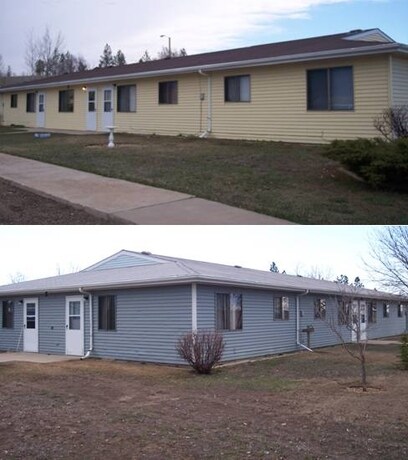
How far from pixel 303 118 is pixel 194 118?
5339 millimetres

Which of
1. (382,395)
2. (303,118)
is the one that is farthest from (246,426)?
(303,118)

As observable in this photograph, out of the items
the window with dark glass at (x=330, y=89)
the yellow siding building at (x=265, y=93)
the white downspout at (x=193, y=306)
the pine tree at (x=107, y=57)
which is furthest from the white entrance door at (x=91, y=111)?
the pine tree at (x=107, y=57)

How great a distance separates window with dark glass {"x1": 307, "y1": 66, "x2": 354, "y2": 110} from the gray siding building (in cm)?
590

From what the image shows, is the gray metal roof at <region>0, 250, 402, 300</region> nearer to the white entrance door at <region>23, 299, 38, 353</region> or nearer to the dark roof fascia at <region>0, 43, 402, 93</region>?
the white entrance door at <region>23, 299, 38, 353</region>

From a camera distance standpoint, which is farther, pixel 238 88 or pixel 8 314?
pixel 238 88

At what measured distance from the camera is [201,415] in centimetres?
771

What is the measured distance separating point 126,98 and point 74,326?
522 inches

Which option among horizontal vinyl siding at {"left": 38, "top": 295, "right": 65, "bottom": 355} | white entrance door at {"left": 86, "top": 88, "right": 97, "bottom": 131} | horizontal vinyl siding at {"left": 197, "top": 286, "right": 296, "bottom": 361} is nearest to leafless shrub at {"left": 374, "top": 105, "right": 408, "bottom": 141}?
horizontal vinyl siding at {"left": 197, "top": 286, "right": 296, "bottom": 361}

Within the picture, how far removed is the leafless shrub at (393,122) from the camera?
1549cm

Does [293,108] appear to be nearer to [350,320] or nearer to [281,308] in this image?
[281,308]

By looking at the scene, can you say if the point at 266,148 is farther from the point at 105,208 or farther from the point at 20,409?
the point at 20,409

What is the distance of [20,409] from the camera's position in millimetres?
8156

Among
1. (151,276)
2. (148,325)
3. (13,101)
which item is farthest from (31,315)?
(13,101)

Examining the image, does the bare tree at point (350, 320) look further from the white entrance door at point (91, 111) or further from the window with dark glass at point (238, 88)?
the white entrance door at point (91, 111)
